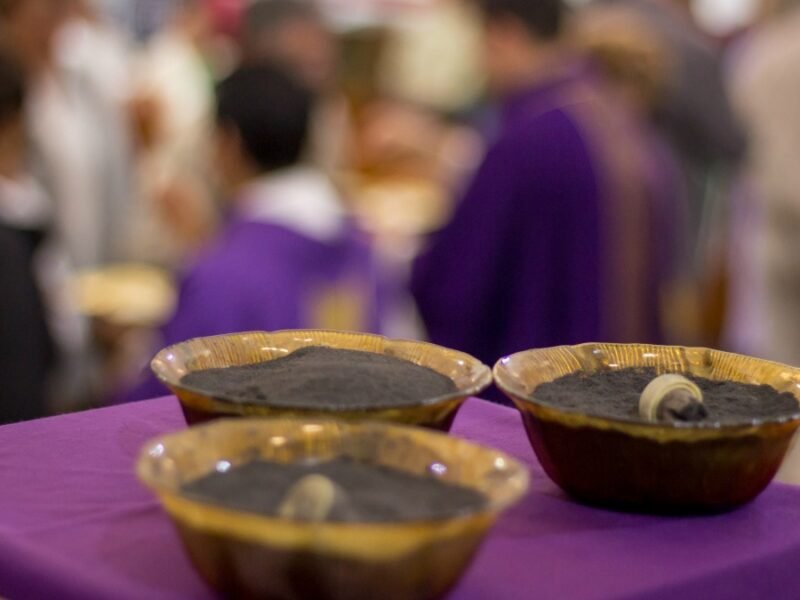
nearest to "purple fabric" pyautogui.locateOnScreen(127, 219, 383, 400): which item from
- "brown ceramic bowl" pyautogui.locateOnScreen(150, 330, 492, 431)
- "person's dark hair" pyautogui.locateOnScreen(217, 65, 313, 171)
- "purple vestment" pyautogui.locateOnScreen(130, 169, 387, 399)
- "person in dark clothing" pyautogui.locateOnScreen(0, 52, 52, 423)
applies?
"purple vestment" pyautogui.locateOnScreen(130, 169, 387, 399)

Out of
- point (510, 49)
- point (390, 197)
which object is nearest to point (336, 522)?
point (510, 49)

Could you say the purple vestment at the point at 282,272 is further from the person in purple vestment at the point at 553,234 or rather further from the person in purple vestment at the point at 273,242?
the person in purple vestment at the point at 553,234

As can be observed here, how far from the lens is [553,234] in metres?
2.22

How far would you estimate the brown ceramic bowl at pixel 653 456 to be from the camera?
836mm

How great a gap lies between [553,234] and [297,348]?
1.25 m

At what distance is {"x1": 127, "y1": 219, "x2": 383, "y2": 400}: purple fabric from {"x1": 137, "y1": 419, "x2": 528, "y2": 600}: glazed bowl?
117 cm

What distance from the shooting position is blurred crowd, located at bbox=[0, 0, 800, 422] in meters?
2.21

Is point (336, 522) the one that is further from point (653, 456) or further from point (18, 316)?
point (18, 316)

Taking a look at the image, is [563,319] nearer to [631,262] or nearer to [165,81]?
[631,262]

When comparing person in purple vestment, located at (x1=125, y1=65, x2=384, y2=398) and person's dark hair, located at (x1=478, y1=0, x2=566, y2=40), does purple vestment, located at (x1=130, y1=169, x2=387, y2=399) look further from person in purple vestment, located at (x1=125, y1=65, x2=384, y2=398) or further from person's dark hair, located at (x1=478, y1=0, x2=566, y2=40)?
person's dark hair, located at (x1=478, y1=0, x2=566, y2=40)

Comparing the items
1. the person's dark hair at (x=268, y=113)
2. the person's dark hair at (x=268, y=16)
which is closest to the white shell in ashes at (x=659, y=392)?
the person's dark hair at (x=268, y=113)

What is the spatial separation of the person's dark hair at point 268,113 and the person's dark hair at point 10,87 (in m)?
0.46

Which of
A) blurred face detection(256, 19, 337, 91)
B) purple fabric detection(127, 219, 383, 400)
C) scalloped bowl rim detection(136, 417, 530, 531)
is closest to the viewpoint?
scalloped bowl rim detection(136, 417, 530, 531)

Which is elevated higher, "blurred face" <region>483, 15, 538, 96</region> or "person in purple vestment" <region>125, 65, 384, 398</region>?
"blurred face" <region>483, 15, 538, 96</region>
